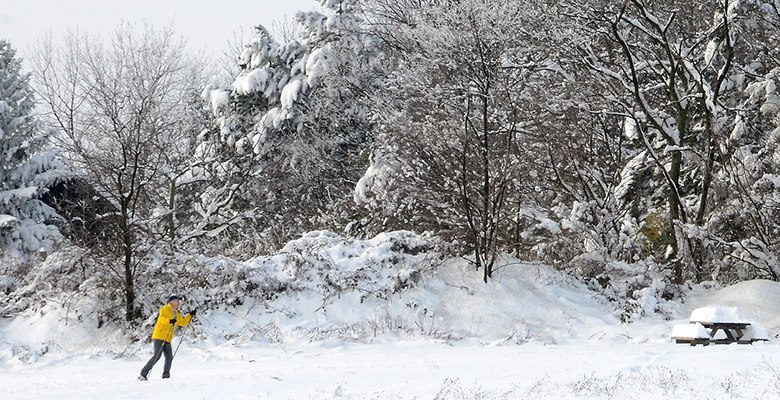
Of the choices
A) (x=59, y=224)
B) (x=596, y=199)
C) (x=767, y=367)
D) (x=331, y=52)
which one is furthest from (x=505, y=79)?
(x=59, y=224)

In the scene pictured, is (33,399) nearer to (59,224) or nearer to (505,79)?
(505,79)

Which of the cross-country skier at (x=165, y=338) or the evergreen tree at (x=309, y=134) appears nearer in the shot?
the cross-country skier at (x=165, y=338)

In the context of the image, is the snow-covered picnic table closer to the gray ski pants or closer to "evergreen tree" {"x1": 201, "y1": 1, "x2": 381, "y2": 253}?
the gray ski pants

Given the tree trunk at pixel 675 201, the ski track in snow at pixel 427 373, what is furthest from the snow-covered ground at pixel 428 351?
the tree trunk at pixel 675 201

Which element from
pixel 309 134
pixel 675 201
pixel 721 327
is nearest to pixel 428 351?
pixel 721 327

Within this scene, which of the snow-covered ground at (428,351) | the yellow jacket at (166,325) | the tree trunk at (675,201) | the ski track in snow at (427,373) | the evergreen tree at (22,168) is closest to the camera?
the ski track in snow at (427,373)

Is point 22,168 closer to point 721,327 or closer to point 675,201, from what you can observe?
point 675,201

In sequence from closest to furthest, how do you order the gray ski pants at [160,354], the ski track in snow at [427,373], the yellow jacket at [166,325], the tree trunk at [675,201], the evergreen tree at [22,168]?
the ski track in snow at [427,373]
the gray ski pants at [160,354]
the yellow jacket at [166,325]
the tree trunk at [675,201]
the evergreen tree at [22,168]

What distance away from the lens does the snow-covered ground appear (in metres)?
9.55

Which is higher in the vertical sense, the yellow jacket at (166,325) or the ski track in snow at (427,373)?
the yellow jacket at (166,325)

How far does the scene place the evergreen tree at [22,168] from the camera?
26.2 metres

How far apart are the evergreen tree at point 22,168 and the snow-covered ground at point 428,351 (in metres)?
10.5

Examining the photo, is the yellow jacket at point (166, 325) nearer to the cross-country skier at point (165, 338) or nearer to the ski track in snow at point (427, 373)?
the cross-country skier at point (165, 338)

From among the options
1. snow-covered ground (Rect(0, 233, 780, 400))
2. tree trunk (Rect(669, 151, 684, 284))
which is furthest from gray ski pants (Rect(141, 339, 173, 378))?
tree trunk (Rect(669, 151, 684, 284))
